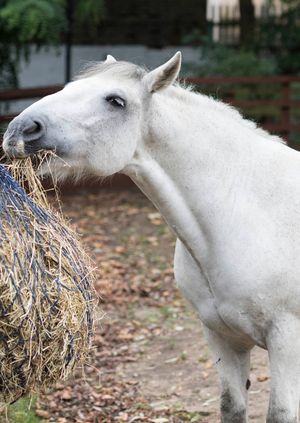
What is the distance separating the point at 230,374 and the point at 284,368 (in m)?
0.45

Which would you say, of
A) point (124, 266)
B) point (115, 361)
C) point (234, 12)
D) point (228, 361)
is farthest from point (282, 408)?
point (234, 12)

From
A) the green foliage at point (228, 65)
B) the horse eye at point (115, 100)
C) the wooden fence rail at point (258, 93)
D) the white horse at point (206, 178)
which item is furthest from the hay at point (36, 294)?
the green foliage at point (228, 65)

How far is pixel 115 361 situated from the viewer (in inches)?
223

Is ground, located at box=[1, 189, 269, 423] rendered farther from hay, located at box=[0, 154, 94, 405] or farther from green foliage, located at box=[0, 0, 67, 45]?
green foliage, located at box=[0, 0, 67, 45]

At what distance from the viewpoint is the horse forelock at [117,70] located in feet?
11.3

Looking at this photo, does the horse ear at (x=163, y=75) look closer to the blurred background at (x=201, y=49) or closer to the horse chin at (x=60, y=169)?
the horse chin at (x=60, y=169)

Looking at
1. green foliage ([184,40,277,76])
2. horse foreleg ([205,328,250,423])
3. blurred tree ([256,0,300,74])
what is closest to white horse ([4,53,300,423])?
horse foreleg ([205,328,250,423])

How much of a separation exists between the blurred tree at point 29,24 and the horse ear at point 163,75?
5.34 metres

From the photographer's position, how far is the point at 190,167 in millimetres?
3502

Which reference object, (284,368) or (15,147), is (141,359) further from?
(15,147)

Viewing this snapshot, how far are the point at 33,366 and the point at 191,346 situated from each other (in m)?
2.81

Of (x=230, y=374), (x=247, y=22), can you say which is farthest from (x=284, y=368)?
(x=247, y=22)

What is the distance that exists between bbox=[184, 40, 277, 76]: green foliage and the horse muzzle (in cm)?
878

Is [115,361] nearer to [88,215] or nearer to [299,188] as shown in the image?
[299,188]
